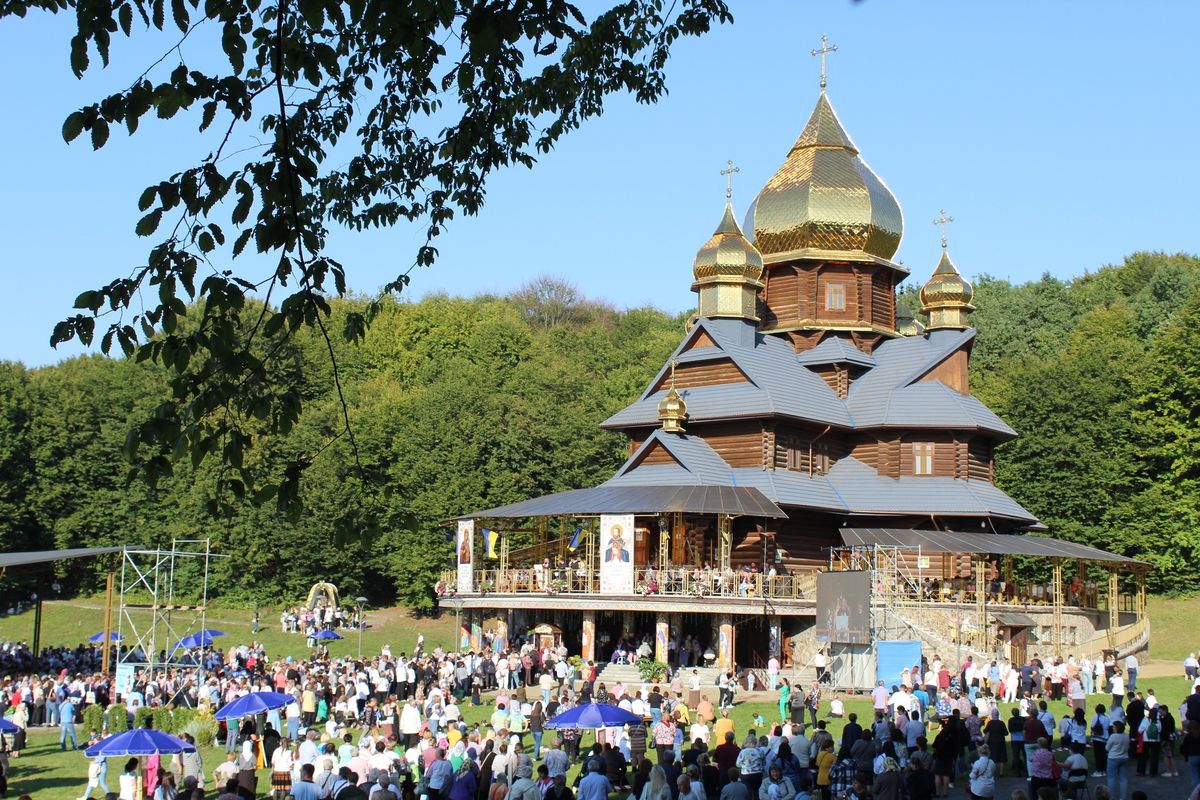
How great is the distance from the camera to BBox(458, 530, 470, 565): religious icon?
1623 inches

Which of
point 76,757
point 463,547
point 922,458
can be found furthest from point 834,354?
point 76,757

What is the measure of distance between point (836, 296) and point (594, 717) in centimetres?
3190

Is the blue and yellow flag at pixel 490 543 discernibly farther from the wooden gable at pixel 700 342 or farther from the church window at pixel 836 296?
the church window at pixel 836 296

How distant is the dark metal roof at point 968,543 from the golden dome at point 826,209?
11.4 meters

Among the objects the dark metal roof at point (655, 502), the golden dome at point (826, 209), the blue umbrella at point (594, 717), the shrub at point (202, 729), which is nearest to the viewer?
the blue umbrella at point (594, 717)

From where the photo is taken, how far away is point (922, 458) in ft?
156

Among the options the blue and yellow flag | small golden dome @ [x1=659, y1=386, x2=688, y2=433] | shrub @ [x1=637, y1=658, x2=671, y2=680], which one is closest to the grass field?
shrub @ [x1=637, y1=658, x2=671, y2=680]

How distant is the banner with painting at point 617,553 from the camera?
3778 cm

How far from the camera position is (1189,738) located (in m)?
18.3

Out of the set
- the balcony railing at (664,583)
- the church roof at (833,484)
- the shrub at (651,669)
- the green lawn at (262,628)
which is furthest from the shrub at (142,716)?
the green lawn at (262,628)

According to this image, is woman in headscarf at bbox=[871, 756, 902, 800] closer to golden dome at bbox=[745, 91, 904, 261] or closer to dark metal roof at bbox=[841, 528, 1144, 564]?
dark metal roof at bbox=[841, 528, 1144, 564]

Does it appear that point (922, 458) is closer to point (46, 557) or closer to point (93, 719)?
point (46, 557)

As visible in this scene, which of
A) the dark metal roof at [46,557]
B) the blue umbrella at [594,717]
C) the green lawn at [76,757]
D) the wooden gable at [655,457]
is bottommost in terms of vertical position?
the green lawn at [76,757]

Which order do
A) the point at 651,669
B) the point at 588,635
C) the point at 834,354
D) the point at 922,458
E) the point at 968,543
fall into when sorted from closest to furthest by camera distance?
the point at 651,669 < the point at 588,635 < the point at 968,543 < the point at 922,458 < the point at 834,354
